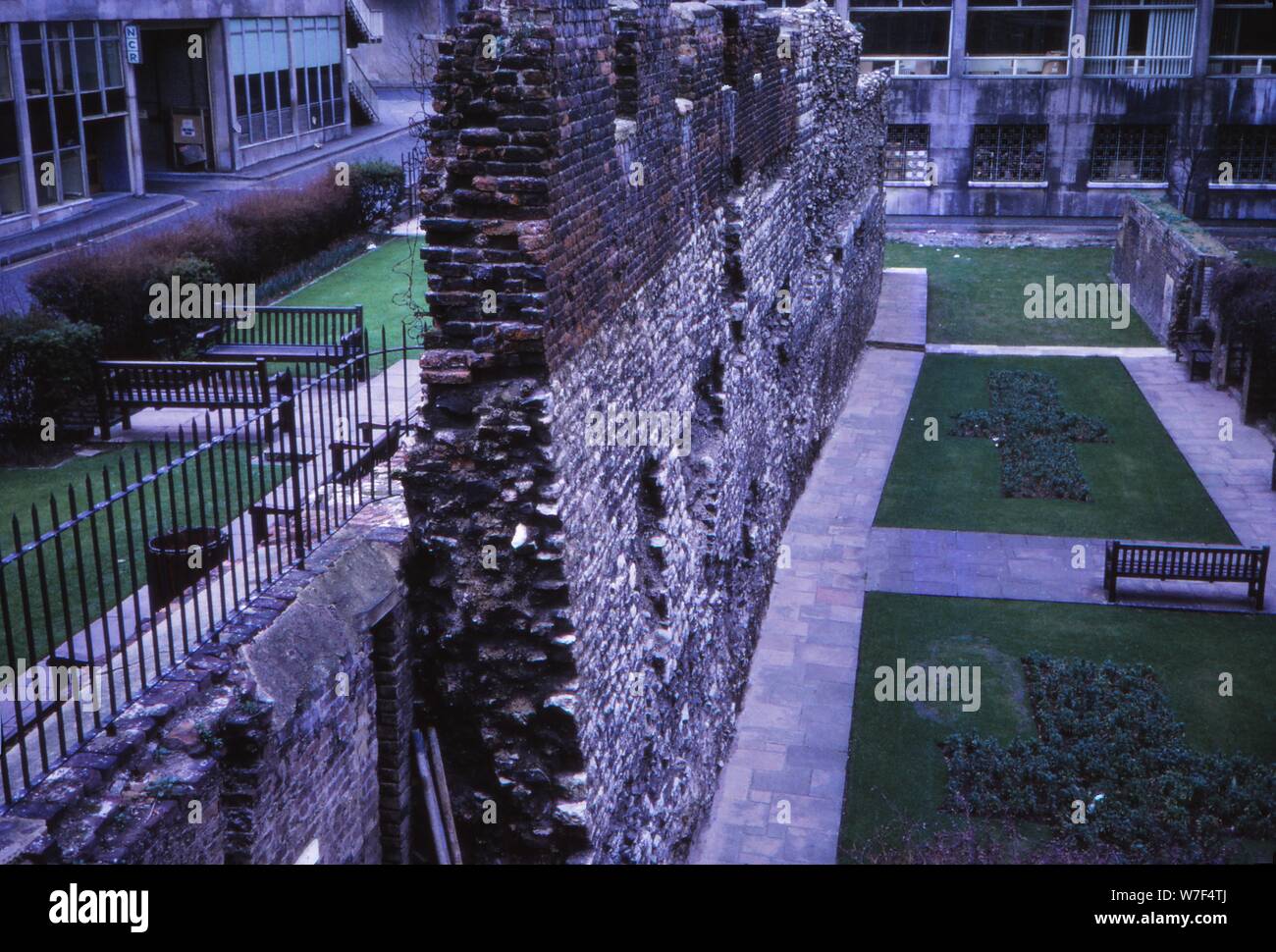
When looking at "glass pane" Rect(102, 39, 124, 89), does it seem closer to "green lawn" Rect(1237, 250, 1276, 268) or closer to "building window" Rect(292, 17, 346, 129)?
"building window" Rect(292, 17, 346, 129)

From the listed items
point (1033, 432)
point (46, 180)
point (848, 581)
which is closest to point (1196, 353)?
point (1033, 432)

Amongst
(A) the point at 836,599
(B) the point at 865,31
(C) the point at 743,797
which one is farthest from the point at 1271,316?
(B) the point at 865,31

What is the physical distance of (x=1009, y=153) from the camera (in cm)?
3569

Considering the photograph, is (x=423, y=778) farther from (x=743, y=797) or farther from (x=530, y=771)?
(x=743, y=797)

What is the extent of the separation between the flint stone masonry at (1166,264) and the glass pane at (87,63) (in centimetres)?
2222

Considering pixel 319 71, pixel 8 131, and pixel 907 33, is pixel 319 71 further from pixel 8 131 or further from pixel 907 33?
pixel 907 33

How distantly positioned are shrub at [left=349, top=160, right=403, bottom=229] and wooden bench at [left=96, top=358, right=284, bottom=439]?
13.9m

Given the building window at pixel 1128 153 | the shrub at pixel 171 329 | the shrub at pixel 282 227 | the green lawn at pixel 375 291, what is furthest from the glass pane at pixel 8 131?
the building window at pixel 1128 153

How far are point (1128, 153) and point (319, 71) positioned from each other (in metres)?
23.7

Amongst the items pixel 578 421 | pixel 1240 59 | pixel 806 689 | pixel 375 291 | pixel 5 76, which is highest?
pixel 1240 59

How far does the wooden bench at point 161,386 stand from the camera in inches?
518

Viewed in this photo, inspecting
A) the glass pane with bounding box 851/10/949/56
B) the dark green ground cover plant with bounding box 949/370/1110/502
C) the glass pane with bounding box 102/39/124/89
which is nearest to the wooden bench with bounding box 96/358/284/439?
the dark green ground cover plant with bounding box 949/370/1110/502

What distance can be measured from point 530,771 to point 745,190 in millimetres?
6163

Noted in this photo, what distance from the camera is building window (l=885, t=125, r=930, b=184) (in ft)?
117
